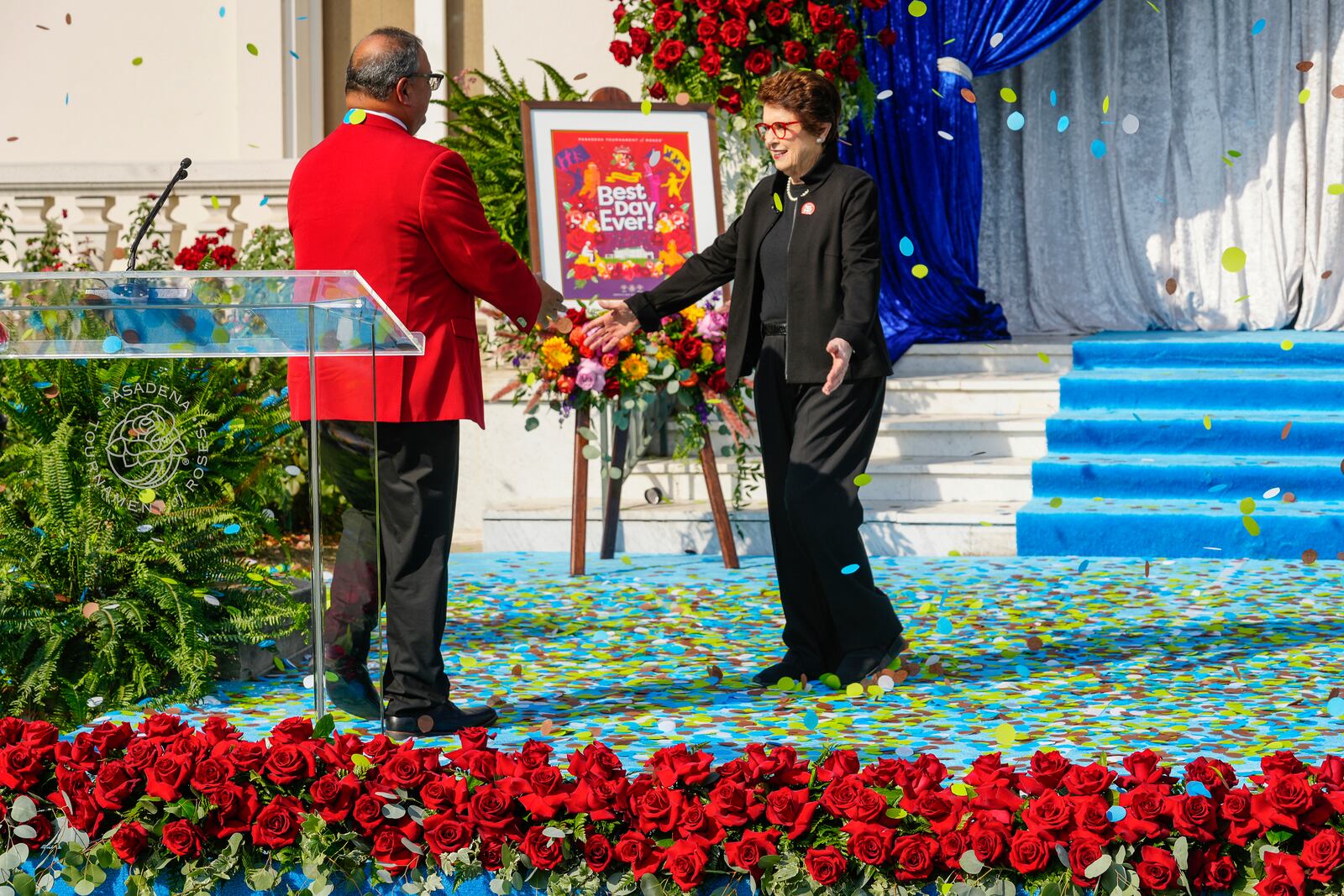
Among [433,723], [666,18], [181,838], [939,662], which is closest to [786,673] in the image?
[939,662]

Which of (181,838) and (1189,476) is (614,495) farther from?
(181,838)

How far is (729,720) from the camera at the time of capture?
405cm

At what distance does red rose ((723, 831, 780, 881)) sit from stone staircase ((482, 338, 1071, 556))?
374cm

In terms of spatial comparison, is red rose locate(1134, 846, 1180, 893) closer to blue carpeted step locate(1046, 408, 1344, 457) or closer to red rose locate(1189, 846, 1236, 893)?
red rose locate(1189, 846, 1236, 893)

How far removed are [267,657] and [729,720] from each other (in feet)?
4.68

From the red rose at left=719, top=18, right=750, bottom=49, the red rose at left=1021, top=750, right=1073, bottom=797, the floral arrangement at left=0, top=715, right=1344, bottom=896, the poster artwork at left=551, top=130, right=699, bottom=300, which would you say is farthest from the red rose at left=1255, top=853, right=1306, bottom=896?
the red rose at left=719, top=18, right=750, bottom=49

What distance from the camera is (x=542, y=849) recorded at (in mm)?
2889

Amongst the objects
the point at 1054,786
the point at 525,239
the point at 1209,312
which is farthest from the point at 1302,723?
the point at 1209,312

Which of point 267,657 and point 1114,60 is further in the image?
point 1114,60

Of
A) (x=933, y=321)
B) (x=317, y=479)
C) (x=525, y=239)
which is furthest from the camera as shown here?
(x=933, y=321)

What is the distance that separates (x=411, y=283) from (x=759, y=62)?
3669 millimetres

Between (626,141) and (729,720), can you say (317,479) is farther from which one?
(626,141)

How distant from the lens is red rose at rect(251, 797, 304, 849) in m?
2.95

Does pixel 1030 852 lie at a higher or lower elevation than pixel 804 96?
lower
